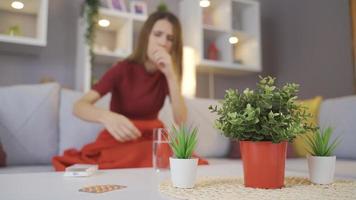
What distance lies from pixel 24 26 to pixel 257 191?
7.40ft

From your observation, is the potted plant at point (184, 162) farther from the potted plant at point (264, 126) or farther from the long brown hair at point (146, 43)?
the long brown hair at point (146, 43)

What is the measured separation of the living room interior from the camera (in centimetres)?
152

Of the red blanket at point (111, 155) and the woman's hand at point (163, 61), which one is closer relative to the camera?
the red blanket at point (111, 155)

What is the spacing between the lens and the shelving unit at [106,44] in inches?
91.3

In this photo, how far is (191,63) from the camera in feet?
8.70

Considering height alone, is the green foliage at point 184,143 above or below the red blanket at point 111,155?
above

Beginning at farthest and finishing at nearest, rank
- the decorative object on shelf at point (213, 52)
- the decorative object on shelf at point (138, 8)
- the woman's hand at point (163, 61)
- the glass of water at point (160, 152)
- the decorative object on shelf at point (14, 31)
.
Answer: the decorative object on shelf at point (213, 52) → the decorative object on shelf at point (138, 8) → the decorative object on shelf at point (14, 31) → the woman's hand at point (163, 61) → the glass of water at point (160, 152)

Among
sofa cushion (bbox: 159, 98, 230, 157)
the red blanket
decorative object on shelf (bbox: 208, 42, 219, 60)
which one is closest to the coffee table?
the red blanket

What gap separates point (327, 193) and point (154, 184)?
0.31 metres

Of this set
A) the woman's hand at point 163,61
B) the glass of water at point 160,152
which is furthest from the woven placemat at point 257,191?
the woman's hand at point 163,61

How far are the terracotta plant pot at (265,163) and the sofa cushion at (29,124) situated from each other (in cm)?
122

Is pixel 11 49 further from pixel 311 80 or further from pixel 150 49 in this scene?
pixel 311 80

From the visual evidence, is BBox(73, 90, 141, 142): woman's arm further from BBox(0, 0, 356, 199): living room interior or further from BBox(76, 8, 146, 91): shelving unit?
BBox(76, 8, 146, 91): shelving unit

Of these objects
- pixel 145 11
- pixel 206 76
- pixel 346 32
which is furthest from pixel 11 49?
pixel 346 32
